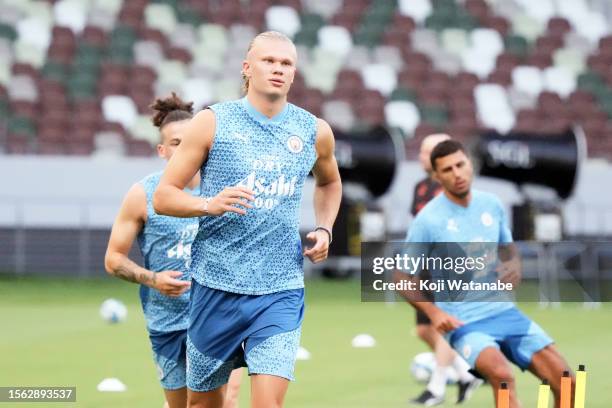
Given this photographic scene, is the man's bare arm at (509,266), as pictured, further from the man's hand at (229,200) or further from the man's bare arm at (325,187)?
the man's hand at (229,200)

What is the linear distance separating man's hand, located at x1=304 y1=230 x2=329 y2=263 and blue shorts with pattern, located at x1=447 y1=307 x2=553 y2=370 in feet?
6.93

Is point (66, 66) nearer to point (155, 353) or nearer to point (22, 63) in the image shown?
point (22, 63)

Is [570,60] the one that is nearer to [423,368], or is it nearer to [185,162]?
[423,368]

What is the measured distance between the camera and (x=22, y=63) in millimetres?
26250

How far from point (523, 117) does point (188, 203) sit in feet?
68.0

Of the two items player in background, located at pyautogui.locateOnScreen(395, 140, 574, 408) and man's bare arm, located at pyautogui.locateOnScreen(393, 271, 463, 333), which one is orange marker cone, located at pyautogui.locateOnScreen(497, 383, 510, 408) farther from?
man's bare arm, located at pyautogui.locateOnScreen(393, 271, 463, 333)

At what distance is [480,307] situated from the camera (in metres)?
8.33

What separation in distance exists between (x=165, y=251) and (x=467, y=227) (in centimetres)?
216

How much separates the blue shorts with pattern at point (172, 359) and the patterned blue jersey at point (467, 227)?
195 cm

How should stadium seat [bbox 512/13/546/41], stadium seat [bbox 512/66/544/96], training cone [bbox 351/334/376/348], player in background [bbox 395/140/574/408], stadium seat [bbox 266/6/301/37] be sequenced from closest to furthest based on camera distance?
player in background [bbox 395/140/574/408] → training cone [bbox 351/334/376/348] → stadium seat [bbox 512/66/544/96] → stadium seat [bbox 266/6/301/37] → stadium seat [bbox 512/13/546/41]

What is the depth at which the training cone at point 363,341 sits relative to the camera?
14.6 m

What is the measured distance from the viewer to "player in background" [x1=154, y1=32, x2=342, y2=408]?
6.06 meters

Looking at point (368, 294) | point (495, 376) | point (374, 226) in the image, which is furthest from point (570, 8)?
point (495, 376)

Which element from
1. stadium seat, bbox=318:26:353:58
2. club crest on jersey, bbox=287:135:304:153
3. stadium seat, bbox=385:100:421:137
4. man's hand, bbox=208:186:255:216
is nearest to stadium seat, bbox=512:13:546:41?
stadium seat, bbox=385:100:421:137
